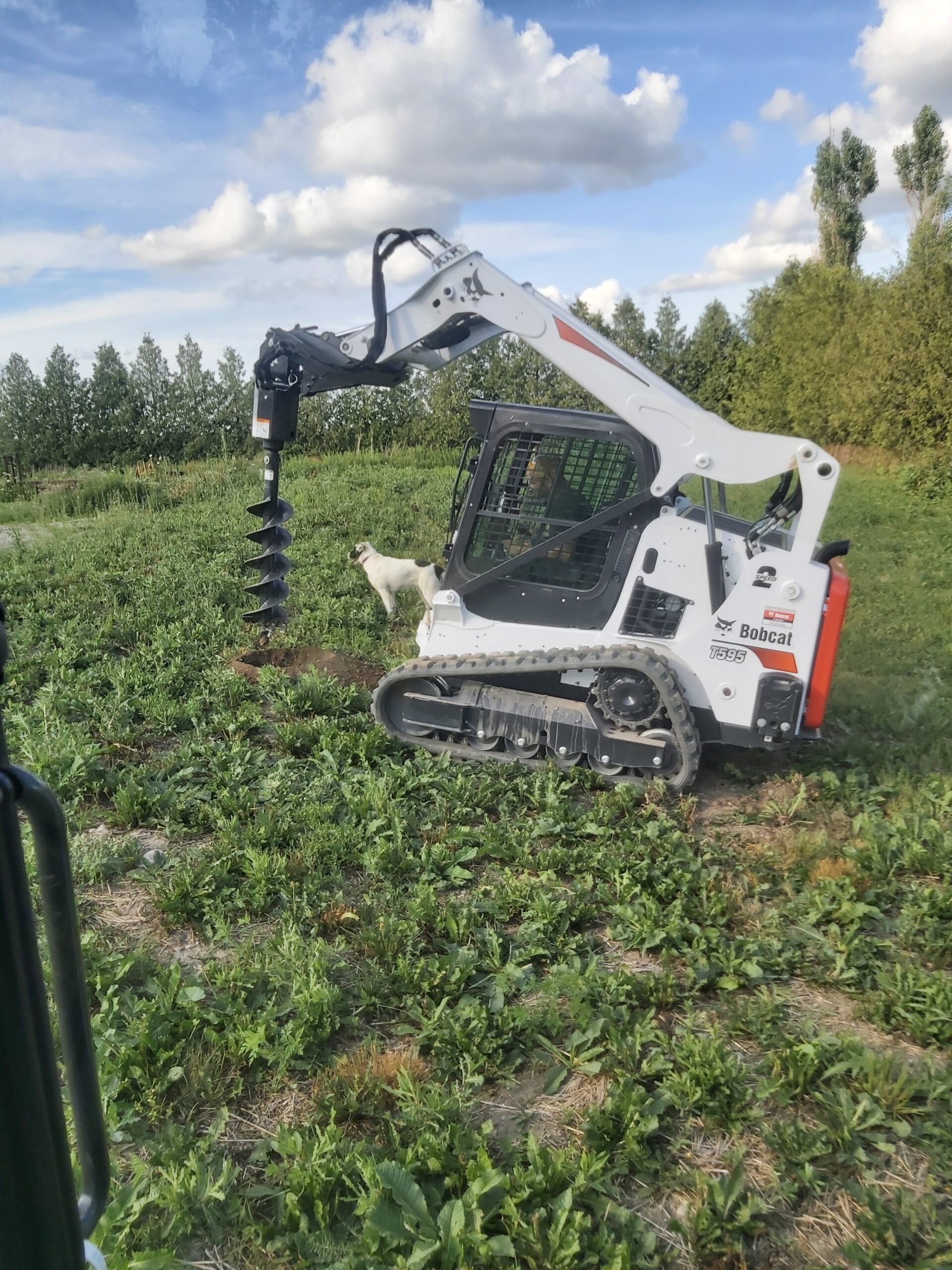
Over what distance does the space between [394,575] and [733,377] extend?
2922 cm

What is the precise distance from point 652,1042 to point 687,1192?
59 centimetres

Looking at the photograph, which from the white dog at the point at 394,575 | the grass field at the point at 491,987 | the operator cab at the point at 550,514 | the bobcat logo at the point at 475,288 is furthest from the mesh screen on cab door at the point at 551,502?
the white dog at the point at 394,575

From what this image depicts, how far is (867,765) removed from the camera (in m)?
5.35

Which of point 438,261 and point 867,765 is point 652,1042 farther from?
point 438,261

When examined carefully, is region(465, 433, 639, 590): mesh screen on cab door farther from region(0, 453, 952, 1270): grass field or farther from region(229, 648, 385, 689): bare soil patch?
region(229, 648, 385, 689): bare soil patch

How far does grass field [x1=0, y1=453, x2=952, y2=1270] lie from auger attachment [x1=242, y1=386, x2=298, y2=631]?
0.94m

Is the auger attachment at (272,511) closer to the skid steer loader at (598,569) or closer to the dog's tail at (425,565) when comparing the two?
the skid steer loader at (598,569)

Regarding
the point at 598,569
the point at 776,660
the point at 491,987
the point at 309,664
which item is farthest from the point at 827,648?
the point at 309,664

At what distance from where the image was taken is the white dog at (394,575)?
7250mm

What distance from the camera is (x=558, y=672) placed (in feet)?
17.0

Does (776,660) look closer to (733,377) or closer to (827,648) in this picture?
(827,648)

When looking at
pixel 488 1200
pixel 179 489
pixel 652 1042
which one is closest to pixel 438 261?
pixel 652 1042

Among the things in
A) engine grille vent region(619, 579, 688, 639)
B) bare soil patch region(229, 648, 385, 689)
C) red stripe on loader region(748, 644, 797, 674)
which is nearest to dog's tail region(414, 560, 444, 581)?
bare soil patch region(229, 648, 385, 689)

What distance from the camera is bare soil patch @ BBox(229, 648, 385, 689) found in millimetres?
6430
